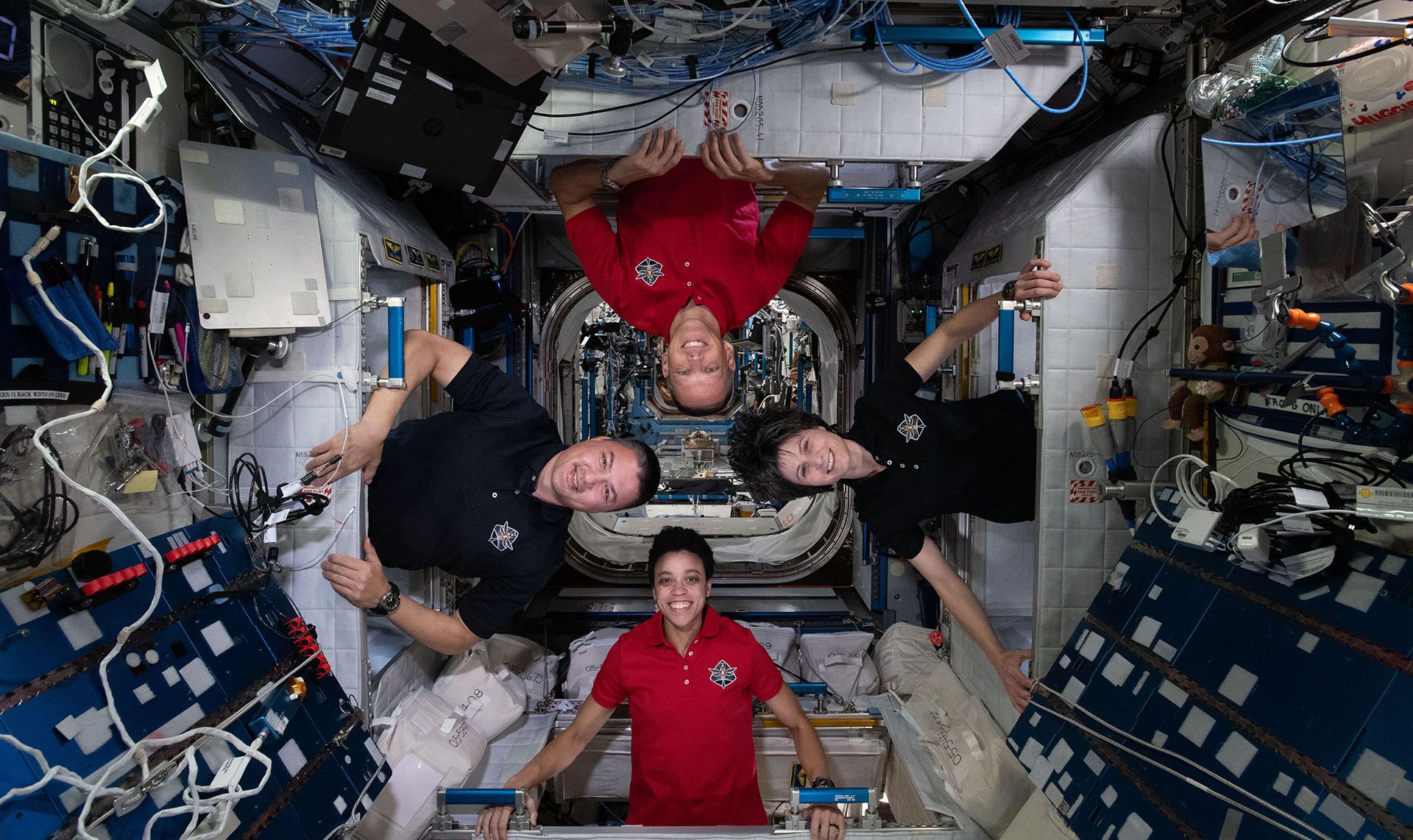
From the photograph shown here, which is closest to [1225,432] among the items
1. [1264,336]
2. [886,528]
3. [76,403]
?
[1264,336]

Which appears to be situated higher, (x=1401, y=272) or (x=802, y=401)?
(x=1401, y=272)

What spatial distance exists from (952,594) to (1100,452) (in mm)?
870

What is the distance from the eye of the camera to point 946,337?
322cm

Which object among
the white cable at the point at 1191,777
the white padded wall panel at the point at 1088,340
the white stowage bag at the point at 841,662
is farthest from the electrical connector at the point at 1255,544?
the white stowage bag at the point at 841,662

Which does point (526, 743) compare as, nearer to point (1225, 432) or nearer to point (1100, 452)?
point (1100, 452)

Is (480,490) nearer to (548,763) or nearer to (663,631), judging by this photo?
(663,631)

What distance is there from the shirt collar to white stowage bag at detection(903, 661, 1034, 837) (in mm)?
1260

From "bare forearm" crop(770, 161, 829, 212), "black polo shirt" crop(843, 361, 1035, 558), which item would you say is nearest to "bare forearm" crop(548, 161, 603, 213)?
"bare forearm" crop(770, 161, 829, 212)

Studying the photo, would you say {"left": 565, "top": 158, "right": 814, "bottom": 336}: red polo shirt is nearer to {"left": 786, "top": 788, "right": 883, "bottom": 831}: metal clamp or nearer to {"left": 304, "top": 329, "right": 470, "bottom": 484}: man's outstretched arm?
{"left": 304, "top": 329, "right": 470, "bottom": 484}: man's outstretched arm

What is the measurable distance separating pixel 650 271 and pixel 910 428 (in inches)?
54.6

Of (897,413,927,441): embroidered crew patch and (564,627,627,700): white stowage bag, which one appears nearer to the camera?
(897,413,927,441): embroidered crew patch

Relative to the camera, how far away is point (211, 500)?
9.74ft

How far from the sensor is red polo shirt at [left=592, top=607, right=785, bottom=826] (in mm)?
3201

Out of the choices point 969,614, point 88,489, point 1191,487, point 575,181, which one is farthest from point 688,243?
point 88,489
